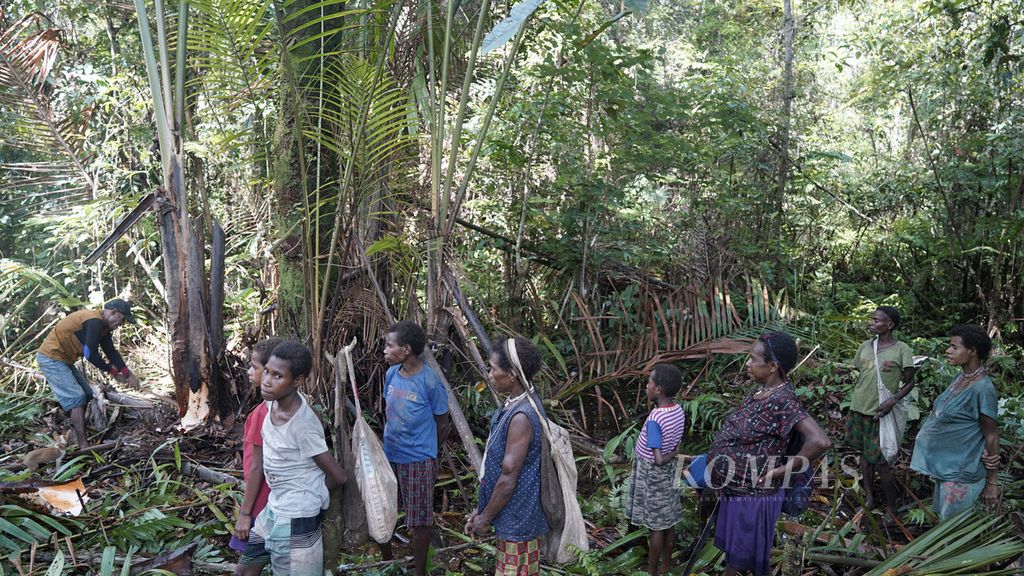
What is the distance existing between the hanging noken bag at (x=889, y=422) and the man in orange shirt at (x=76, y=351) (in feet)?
17.9

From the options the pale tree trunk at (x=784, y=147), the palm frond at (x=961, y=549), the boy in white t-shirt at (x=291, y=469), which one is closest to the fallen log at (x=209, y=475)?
the boy in white t-shirt at (x=291, y=469)

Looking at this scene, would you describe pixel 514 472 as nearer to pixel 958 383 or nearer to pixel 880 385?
pixel 958 383

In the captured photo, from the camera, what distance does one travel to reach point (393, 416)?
383 cm

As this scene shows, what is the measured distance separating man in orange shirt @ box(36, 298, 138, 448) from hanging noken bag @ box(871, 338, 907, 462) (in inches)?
215

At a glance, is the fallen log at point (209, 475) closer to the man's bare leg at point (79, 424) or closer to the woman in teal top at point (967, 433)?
the man's bare leg at point (79, 424)

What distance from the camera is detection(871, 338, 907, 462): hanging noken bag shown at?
500 centimetres

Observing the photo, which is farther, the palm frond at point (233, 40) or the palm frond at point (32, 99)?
the palm frond at point (32, 99)

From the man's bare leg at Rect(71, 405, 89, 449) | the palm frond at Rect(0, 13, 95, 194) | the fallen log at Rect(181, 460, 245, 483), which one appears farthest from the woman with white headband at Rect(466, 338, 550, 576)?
the palm frond at Rect(0, 13, 95, 194)

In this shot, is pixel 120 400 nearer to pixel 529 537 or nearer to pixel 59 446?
pixel 59 446

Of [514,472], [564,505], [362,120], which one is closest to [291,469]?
[514,472]

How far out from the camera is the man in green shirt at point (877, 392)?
5.01 metres

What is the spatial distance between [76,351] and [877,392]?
5801mm

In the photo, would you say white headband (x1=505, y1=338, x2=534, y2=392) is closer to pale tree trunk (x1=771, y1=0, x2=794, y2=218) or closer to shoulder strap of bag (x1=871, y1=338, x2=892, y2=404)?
shoulder strap of bag (x1=871, y1=338, x2=892, y2=404)

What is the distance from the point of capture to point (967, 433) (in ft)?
13.3
